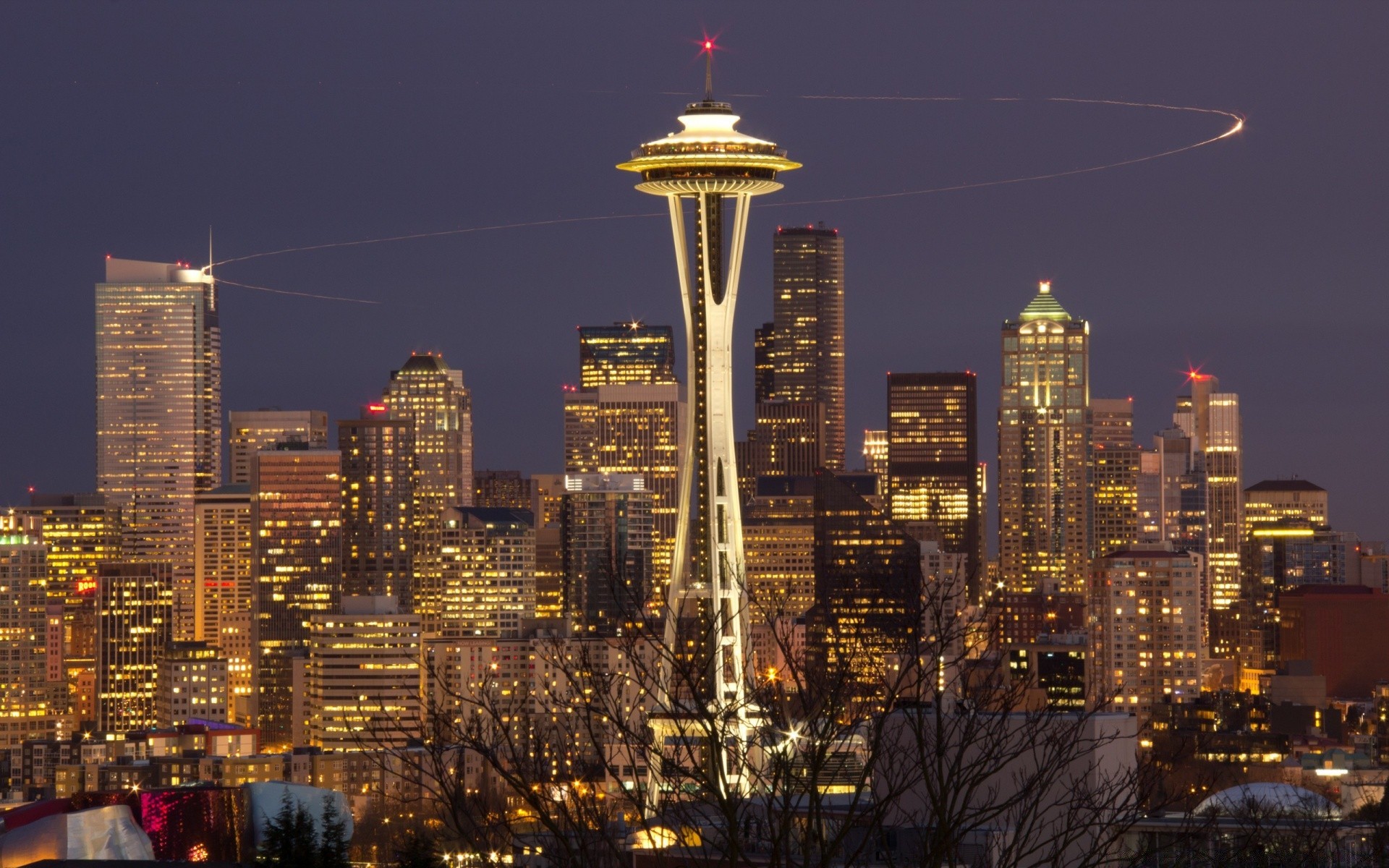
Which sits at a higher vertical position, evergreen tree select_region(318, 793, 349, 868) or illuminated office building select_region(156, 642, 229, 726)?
evergreen tree select_region(318, 793, 349, 868)

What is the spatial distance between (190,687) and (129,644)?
27.7 ft

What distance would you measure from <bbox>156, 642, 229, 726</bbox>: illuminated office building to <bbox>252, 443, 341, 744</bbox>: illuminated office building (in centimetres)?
535

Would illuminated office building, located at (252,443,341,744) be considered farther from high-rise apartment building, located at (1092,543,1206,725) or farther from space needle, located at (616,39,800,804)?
space needle, located at (616,39,800,804)

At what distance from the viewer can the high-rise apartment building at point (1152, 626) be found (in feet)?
468

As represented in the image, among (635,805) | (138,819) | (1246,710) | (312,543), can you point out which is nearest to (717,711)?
(635,805)

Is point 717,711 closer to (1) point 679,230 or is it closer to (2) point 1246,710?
(1) point 679,230

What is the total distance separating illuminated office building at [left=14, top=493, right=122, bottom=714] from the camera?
156 metres

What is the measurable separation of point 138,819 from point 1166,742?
162ft

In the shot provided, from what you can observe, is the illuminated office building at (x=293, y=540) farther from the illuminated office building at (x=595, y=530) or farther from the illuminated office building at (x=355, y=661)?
the illuminated office building at (x=595, y=530)

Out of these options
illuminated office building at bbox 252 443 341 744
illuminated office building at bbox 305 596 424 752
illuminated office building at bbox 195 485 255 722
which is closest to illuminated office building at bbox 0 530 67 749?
illuminated office building at bbox 195 485 255 722

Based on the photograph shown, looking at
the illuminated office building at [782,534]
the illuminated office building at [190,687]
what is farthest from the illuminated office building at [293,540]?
the illuminated office building at [782,534]

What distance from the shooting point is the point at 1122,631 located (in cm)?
14525

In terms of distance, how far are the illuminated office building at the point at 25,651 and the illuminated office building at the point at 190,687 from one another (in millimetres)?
5969

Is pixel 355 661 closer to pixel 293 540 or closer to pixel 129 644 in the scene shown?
pixel 129 644
